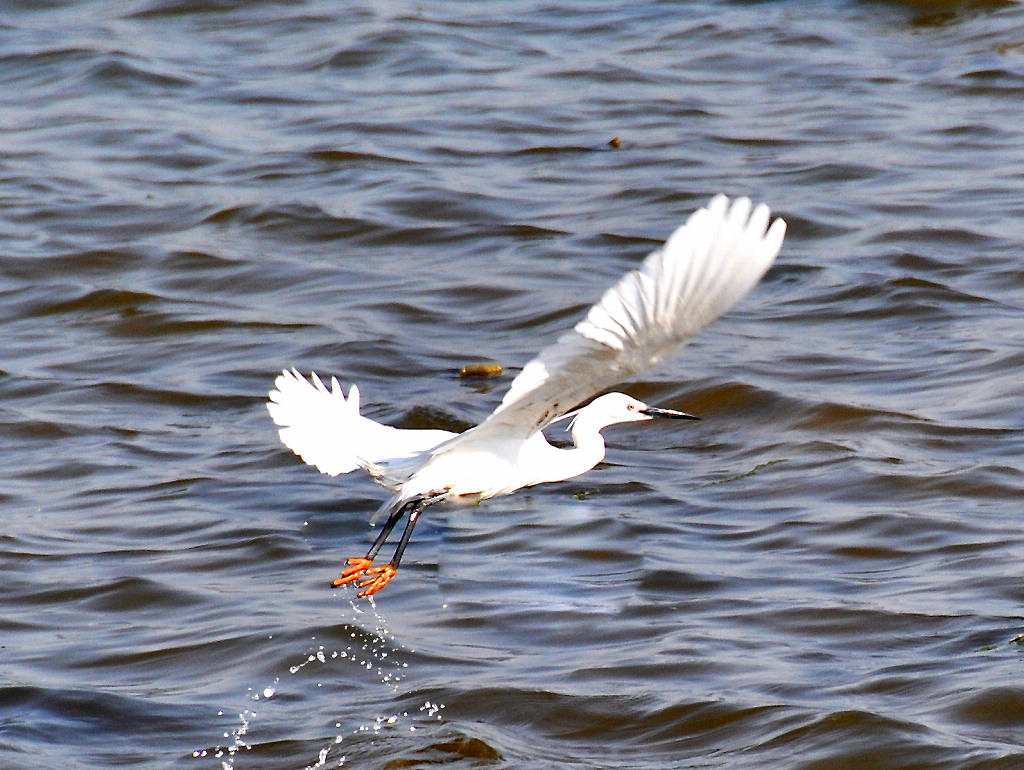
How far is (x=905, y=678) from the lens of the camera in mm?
5262

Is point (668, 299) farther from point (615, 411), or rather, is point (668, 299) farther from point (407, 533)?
point (615, 411)

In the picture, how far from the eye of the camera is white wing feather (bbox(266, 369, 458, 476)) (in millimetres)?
5801

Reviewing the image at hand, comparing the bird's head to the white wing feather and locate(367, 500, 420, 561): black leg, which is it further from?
locate(367, 500, 420, 561): black leg

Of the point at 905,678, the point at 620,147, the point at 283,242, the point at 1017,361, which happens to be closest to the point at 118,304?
the point at 283,242

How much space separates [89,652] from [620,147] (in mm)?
6237

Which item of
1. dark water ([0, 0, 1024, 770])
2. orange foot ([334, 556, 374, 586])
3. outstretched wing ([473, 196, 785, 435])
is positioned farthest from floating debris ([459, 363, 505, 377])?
outstretched wing ([473, 196, 785, 435])

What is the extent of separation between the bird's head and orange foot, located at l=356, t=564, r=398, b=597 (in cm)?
94

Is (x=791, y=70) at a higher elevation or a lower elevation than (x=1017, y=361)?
higher

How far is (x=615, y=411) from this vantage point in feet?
21.0

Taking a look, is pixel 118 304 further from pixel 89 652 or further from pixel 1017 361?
pixel 1017 361

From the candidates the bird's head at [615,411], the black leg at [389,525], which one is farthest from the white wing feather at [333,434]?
the bird's head at [615,411]

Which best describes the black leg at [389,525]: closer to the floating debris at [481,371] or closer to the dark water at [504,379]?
the dark water at [504,379]

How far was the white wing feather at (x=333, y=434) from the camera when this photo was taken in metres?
5.80

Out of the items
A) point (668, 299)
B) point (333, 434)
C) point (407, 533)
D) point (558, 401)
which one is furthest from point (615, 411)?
point (668, 299)
